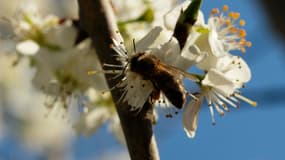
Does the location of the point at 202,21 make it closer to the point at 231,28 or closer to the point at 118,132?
the point at 231,28

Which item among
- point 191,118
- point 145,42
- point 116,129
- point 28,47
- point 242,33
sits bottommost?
point 191,118

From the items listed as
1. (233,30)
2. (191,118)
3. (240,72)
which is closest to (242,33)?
(233,30)

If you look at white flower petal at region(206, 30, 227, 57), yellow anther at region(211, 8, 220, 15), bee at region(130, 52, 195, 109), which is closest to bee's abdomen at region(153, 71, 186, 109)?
bee at region(130, 52, 195, 109)

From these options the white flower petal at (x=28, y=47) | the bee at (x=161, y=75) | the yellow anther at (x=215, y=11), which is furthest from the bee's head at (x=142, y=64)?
the white flower petal at (x=28, y=47)

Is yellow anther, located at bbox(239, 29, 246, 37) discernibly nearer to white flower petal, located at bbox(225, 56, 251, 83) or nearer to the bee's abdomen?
white flower petal, located at bbox(225, 56, 251, 83)

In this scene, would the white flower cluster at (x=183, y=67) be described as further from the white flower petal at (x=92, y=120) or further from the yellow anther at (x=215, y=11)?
Answer: the white flower petal at (x=92, y=120)

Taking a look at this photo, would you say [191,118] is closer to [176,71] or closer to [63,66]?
[176,71]
